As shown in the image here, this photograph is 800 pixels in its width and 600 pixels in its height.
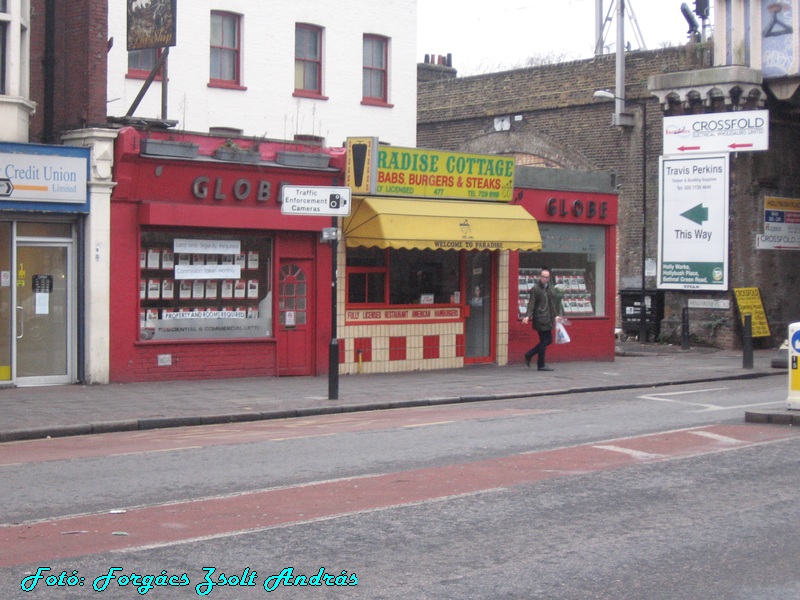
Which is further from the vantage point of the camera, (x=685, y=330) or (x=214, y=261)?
(x=685, y=330)

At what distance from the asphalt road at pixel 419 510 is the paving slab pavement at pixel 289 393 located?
0.91 m

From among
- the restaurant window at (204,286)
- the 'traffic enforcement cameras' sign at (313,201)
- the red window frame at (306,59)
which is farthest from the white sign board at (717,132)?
the 'traffic enforcement cameras' sign at (313,201)

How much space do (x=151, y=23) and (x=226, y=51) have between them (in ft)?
23.6

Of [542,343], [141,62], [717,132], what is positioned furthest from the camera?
[717,132]

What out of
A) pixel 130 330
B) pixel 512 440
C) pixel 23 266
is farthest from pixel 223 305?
pixel 512 440

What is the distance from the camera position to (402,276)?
22.0 meters

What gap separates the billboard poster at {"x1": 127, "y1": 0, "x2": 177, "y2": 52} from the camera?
63.6 ft

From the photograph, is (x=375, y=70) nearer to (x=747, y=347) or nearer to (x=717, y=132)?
(x=717, y=132)

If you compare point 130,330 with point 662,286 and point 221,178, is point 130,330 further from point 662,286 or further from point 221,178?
point 662,286

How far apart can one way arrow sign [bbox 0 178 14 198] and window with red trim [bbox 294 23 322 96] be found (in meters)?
11.9

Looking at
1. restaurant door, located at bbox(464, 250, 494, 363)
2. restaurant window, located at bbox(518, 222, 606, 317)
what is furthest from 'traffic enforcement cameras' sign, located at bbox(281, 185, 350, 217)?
restaurant window, located at bbox(518, 222, 606, 317)

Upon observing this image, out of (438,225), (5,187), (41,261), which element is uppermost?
(5,187)

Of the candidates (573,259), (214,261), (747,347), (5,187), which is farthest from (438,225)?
(5,187)

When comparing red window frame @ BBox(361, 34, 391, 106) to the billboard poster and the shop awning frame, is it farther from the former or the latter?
the billboard poster
